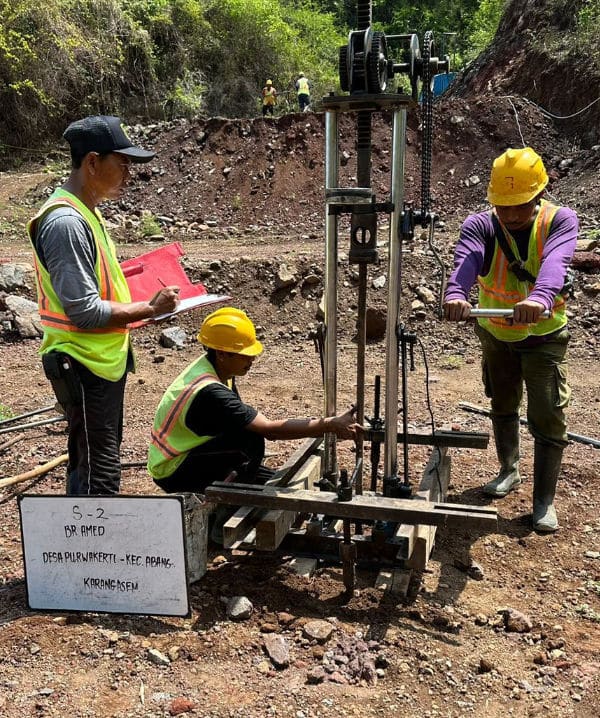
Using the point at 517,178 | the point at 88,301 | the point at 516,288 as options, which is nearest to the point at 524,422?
the point at 516,288

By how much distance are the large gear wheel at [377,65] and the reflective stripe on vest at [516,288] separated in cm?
113

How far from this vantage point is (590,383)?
21.7ft

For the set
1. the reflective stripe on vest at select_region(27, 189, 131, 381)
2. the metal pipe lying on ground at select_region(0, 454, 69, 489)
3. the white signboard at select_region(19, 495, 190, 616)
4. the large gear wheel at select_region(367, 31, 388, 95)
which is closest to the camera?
the large gear wheel at select_region(367, 31, 388, 95)

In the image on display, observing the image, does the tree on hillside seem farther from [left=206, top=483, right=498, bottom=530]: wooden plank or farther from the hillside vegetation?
[left=206, top=483, right=498, bottom=530]: wooden plank

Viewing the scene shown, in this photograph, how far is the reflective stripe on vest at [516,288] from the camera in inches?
136

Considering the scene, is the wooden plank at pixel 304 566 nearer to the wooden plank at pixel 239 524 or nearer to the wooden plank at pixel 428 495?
the wooden plank at pixel 239 524

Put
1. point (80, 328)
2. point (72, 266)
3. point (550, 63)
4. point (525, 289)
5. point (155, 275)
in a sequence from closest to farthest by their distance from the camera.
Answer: point (72, 266), point (80, 328), point (525, 289), point (155, 275), point (550, 63)

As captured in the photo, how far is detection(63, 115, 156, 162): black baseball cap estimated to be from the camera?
9.52ft

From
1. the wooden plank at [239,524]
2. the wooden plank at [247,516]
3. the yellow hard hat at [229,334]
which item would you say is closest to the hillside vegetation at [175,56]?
the wooden plank at [247,516]

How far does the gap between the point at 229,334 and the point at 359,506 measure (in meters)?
1.00

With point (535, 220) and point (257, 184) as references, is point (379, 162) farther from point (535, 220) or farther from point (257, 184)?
point (535, 220)

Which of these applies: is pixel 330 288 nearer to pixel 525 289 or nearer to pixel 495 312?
pixel 495 312

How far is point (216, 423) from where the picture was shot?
10.8ft

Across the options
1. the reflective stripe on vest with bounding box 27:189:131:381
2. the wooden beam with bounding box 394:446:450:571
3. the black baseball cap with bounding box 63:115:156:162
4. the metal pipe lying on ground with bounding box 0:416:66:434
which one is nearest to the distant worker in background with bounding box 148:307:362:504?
the reflective stripe on vest with bounding box 27:189:131:381
